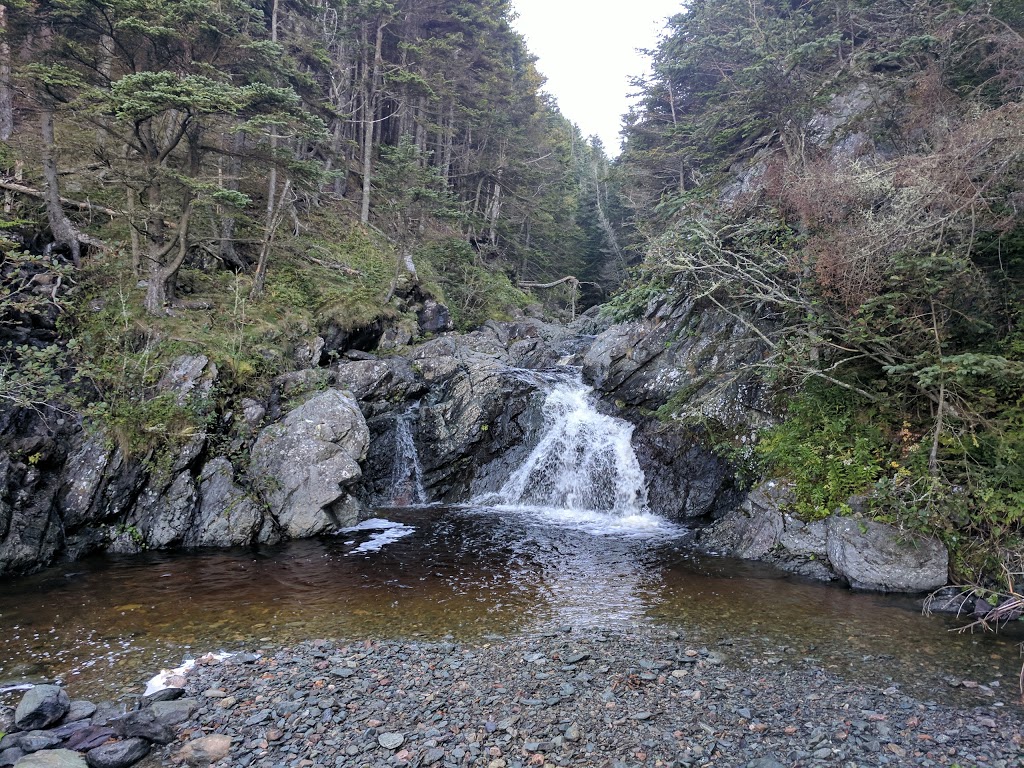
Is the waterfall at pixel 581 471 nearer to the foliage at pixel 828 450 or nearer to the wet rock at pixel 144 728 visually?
the foliage at pixel 828 450

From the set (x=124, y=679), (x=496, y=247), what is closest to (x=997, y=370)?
(x=124, y=679)

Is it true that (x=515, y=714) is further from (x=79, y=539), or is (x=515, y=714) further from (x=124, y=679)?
(x=79, y=539)

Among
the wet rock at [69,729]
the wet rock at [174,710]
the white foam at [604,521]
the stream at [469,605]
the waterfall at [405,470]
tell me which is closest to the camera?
the wet rock at [69,729]

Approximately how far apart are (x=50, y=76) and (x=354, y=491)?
11.4m

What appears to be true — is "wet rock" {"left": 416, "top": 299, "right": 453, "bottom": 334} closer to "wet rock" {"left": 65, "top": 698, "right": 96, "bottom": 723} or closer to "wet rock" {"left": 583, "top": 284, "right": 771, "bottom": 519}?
"wet rock" {"left": 583, "top": 284, "right": 771, "bottom": 519}

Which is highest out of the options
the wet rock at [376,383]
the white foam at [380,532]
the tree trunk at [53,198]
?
the tree trunk at [53,198]

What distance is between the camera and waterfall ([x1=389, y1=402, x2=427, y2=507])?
1480cm

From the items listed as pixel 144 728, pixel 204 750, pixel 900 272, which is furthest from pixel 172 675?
pixel 900 272

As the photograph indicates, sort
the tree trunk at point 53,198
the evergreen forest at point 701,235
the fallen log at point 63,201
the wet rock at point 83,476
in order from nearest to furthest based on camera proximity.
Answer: the evergreen forest at point 701,235 < the wet rock at point 83,476 < the tree trunk at point 53,198 < the fallen log at point 63,201

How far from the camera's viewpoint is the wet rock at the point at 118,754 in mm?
4359

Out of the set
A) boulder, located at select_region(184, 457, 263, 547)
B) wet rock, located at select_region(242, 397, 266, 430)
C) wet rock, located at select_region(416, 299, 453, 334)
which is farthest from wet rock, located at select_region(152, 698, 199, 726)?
wet rock, located at select_region(416, 299, 453, 334)

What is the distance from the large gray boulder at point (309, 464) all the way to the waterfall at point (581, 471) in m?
4.60

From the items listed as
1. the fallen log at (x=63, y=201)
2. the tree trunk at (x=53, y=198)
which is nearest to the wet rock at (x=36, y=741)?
the tree trunk at (x=53, y=198)

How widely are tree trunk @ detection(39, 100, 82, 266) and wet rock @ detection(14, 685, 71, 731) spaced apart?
39.4 feet
